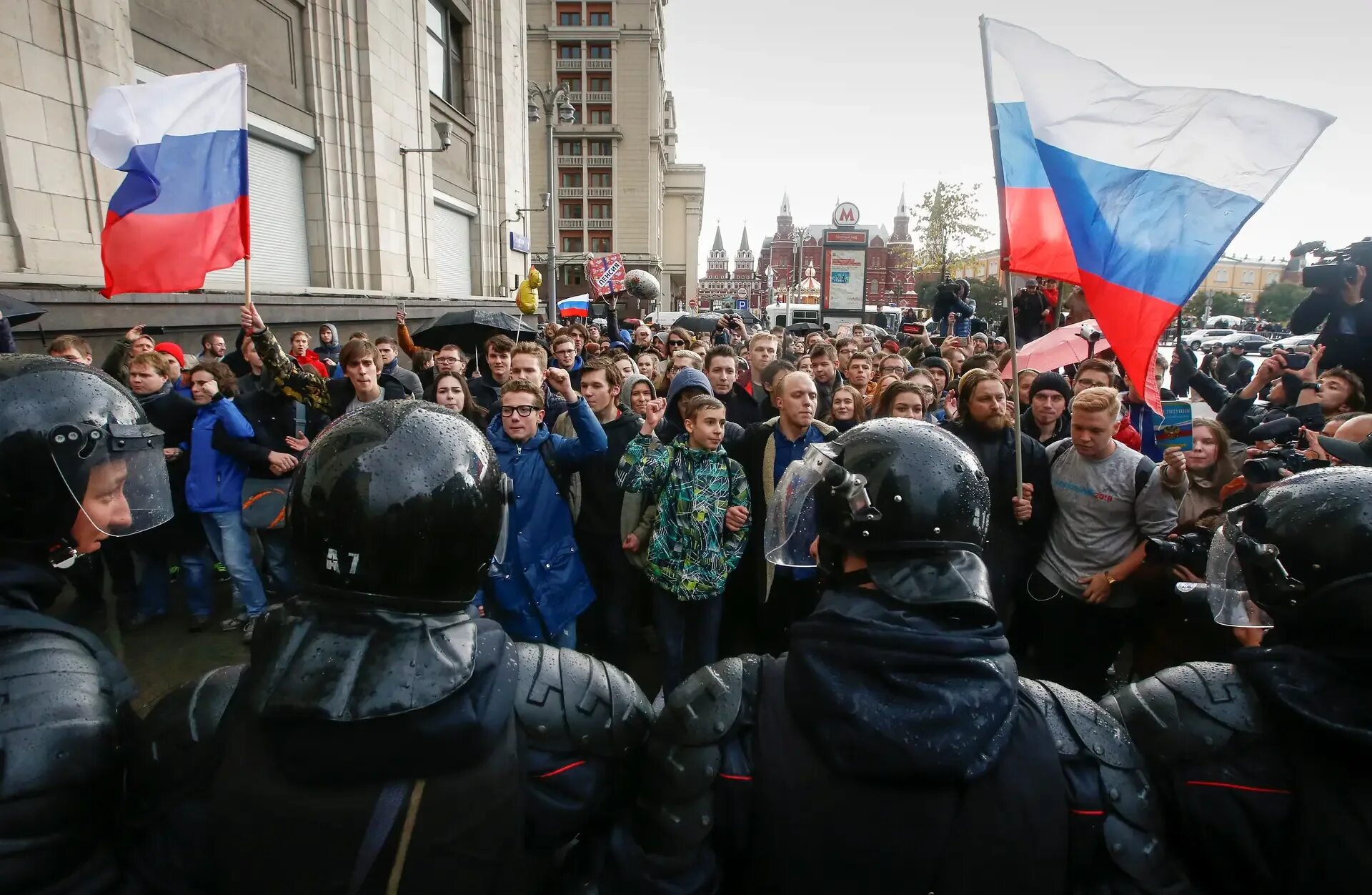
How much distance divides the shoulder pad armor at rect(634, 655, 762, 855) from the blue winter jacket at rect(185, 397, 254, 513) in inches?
166

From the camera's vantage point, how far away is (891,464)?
1.42 m

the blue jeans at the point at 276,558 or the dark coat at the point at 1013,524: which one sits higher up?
the dark coat at the point at 1013,524

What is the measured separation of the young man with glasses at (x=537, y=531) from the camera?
3461 mm

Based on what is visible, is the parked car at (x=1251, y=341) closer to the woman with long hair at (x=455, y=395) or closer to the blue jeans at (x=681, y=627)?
the blue jeans at (x=681, y=627)

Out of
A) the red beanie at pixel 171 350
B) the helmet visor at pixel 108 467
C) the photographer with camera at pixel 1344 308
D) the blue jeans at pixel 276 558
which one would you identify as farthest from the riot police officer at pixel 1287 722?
the red beanie at pixel 171 350

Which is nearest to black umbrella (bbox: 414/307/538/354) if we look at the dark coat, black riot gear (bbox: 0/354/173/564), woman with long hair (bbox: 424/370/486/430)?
woman with long hair (bbox: 424/370/486/430)

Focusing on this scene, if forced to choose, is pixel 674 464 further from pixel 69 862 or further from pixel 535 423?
pixel 69 862

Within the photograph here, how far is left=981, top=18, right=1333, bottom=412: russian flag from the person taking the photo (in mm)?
2922

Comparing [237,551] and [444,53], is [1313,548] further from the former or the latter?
[444,53]

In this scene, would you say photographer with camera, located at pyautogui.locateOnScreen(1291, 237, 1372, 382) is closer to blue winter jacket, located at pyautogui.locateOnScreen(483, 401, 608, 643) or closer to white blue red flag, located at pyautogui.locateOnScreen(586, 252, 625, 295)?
blue winter jacket, located at pyautogui.locateOnScreen(483, 401, 608, 643)

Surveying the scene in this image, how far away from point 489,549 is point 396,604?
0.67 ft

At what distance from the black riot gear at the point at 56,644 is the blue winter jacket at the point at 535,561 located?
1973 millimetres

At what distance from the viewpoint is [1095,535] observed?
345cm

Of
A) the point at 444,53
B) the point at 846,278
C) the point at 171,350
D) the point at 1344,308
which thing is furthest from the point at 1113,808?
the point at 846,278
